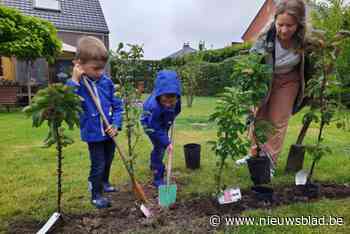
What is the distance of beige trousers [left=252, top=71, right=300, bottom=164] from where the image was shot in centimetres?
349

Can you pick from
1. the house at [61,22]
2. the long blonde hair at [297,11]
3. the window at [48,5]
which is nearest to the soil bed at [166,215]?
the long blonde hair at [297,11]

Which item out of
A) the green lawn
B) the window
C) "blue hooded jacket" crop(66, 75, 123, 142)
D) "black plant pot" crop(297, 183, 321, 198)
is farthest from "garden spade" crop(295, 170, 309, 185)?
the window

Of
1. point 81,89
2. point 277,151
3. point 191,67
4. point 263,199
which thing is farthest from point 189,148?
point 191,67

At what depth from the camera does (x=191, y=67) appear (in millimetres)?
12094

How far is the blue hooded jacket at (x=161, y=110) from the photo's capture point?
2.90 metres

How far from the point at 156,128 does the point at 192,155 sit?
789 millimetres

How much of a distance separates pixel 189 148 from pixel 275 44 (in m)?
1.42

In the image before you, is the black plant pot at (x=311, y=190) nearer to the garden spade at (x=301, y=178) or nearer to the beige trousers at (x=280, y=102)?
the garden spade at (x=301, y=178)

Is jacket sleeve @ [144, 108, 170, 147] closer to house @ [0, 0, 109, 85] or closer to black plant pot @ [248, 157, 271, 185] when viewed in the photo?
black plant pot @ [248, 157, 271, 185]

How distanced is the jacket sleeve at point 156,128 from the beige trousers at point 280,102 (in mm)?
1068

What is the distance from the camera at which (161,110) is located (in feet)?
10.1

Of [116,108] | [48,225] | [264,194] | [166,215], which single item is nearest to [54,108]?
[48,225]

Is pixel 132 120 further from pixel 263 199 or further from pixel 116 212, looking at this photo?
pixel 263 199

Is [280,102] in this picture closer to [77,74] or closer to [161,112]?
[161,112]
